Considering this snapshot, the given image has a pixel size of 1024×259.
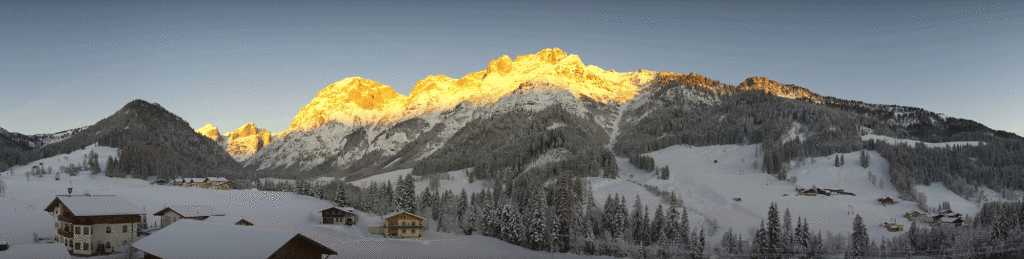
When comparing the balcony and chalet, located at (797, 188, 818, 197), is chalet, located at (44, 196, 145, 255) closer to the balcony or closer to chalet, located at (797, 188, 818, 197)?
the balcony

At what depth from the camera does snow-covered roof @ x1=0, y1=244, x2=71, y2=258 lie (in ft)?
148

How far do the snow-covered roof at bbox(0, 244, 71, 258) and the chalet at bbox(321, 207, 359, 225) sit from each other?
2029 inches

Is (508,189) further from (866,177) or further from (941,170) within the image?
(941,170)

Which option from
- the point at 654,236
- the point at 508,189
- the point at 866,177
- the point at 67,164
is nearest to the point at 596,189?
the point at 508,189

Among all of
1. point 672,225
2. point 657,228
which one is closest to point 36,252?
point 672,225

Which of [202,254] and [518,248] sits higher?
[202,254]

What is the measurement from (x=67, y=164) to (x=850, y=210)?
20135cm

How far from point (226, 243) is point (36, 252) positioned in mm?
20915

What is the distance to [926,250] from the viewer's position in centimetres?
8869

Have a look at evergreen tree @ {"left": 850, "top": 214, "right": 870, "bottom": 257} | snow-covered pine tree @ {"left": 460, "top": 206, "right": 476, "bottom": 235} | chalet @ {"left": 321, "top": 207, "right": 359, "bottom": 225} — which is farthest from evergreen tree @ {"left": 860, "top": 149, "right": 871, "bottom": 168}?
chalet @ {"left": 321, "top": 207, "right": 359, "bottom": 225}

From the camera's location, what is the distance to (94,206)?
56250 mm

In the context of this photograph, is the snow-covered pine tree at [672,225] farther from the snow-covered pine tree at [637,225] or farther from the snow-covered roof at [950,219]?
the snow-covered roof at [950,219]

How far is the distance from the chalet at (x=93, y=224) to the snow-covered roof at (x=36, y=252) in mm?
5316

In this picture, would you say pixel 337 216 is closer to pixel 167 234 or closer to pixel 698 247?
pixel 698 247
